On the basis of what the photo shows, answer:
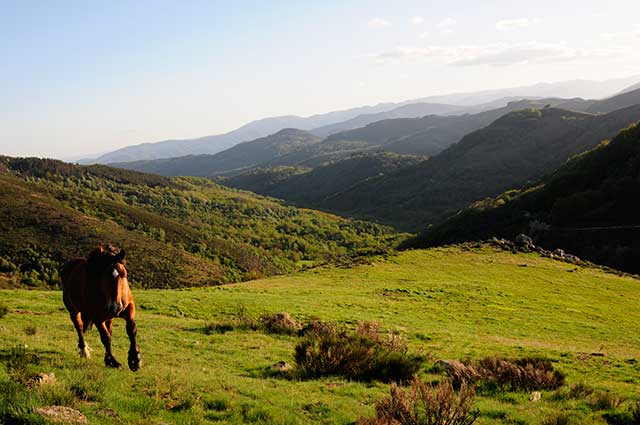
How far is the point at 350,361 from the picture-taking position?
36.7 ft

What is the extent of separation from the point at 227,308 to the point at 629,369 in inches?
681

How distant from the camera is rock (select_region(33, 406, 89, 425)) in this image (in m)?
5.76

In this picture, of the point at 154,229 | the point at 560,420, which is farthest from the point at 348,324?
the point at 154,229

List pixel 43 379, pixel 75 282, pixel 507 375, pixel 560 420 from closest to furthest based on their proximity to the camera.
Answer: pixel 43 379 → pixel 560 420 → pixel 75 282 → pixel 507 375

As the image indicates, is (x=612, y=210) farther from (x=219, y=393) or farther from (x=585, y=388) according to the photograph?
(x=219, y=393)

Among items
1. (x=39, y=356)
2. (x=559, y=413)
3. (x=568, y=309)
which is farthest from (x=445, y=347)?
(x=568, y=309)

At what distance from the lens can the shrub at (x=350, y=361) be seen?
35.9ft

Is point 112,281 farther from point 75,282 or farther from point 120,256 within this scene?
point 75,282

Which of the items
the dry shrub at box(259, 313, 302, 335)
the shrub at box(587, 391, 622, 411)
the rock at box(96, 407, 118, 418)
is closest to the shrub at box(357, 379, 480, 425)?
the rock at box(96, 407, 118, 418)

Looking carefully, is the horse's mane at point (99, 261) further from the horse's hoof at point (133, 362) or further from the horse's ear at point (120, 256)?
the horse's hoof at point (133, 362)

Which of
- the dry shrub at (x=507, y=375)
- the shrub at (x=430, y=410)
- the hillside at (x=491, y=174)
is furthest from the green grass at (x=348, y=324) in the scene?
the hillside at (x=491, y=174)

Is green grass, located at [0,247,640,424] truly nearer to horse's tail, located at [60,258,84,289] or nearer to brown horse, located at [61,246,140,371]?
brown horse, located at [61,246,140,371]

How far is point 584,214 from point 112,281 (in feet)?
221

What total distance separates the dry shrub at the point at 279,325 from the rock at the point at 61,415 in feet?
37.3
